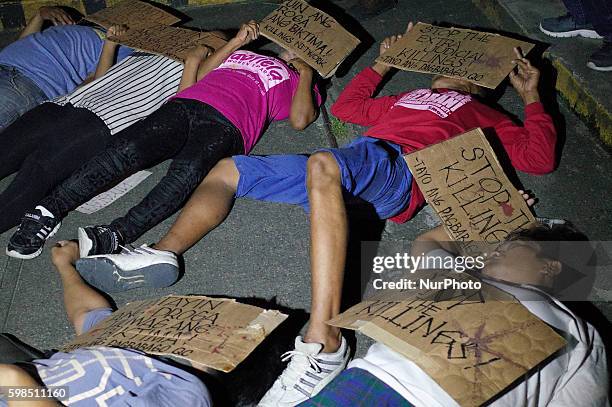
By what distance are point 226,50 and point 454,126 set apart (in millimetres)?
1213

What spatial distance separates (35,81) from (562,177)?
8.59 ft

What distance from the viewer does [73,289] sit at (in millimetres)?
2316

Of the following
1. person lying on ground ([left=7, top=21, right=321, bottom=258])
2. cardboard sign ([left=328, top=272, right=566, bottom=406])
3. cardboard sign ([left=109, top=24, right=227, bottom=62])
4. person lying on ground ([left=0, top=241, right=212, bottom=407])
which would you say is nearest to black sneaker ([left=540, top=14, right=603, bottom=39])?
person lying on ground ([left=7, top=21, right=321, bottom=258])

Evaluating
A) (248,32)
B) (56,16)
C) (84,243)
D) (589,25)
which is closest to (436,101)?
(248,32)

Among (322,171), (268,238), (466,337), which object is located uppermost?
(322,171)

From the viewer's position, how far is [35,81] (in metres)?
3.13

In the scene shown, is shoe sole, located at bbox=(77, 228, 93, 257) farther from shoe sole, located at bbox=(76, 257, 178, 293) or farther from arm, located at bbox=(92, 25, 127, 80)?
arm, located at bbox=(92, 25, 127, 80)

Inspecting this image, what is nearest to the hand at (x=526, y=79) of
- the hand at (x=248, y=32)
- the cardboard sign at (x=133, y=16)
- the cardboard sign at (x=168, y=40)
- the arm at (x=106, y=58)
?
the hand at (x=248, y=32)

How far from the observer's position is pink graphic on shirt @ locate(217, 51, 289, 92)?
2.96m

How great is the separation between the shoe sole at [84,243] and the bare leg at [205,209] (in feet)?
0.82

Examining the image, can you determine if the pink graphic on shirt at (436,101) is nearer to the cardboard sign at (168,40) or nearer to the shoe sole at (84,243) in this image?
the cardboard sign at (168,40)

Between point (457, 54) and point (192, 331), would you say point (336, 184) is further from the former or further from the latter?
point (457, 54)

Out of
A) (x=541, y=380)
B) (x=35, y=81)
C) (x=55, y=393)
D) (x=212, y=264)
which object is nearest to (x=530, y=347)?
(x=541, y=380)

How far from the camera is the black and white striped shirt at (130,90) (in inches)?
112
